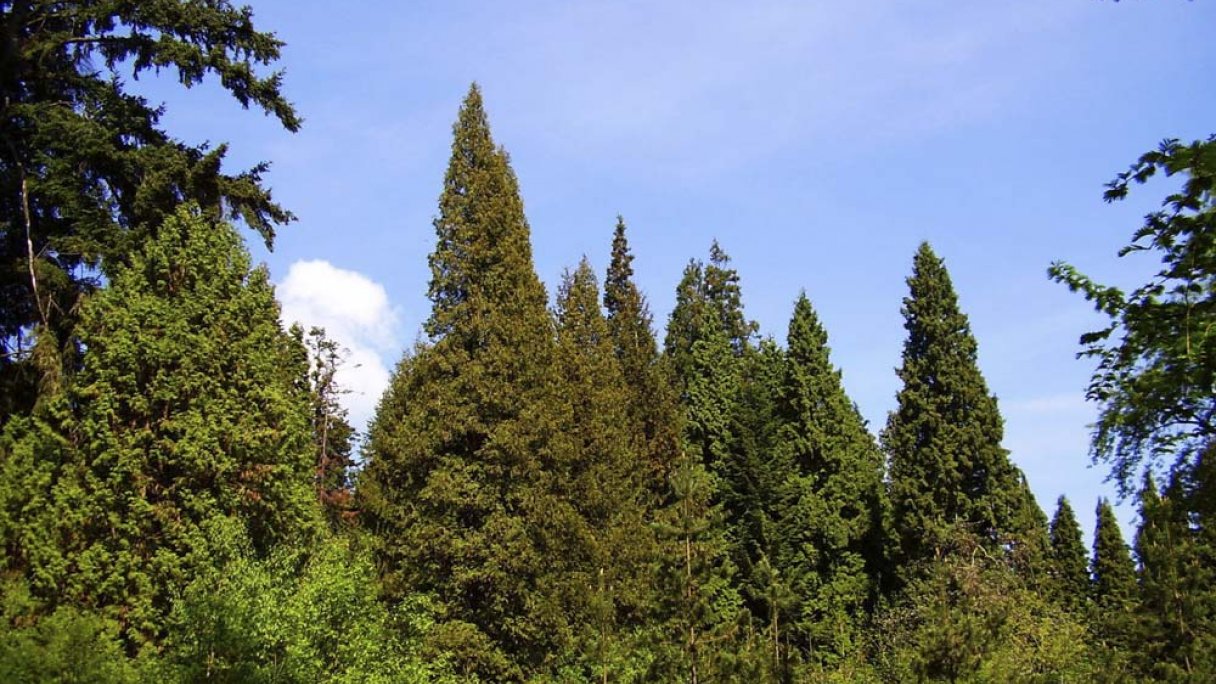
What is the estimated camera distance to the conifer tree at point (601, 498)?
73.8 feet

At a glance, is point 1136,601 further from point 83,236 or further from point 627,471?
point 83,236

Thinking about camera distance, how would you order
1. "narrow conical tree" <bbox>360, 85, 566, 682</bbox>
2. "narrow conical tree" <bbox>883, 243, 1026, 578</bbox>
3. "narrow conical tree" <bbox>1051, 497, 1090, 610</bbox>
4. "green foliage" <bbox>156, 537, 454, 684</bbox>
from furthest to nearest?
"narrow conical tree" <bbox>1051, 497, 1090, 610</bbox> < "narrow conical tree" <bbox>883, 243, 1026, 578</bbox> < "narrow conical tree" <bbox>360, 85, 566, 682</bbox> < "green foliage" <bbox>156, 537, 454, 684</bbox>

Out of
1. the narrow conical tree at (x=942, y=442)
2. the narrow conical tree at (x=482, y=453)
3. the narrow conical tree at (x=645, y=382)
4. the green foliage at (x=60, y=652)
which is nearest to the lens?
the green foliage at (x=60, y=652)

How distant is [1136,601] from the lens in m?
30.7

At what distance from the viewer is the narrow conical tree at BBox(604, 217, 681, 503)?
120ft

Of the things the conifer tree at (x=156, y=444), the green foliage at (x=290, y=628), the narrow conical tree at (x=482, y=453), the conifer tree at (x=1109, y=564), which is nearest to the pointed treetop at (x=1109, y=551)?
the conifer tree at (x=1109, y=564)

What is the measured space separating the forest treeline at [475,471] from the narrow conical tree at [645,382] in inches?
5.4

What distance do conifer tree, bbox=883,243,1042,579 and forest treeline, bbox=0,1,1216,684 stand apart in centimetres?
11

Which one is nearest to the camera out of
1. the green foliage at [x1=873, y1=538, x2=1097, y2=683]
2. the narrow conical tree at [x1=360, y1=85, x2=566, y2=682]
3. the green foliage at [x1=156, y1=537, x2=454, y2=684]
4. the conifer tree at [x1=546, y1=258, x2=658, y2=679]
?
the green foliage at [x1=156, y1=537, x2=454, y2=684]

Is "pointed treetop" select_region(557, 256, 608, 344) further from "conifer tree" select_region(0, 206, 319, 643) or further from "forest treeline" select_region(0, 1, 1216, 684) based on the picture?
"conifer tree" select_region(0, 206, 319, 643)

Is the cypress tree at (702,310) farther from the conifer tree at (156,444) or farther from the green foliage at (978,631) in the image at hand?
the conifer tree at (156,444)

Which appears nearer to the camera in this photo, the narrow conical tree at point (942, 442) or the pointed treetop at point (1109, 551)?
the narrow conical tree at point (942, 442)

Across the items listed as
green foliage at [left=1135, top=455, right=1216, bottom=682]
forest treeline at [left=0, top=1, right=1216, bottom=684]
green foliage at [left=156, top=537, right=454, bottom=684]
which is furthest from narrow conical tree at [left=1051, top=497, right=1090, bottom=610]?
green foliage at [left=156, top=537, right=454, bottom=684]

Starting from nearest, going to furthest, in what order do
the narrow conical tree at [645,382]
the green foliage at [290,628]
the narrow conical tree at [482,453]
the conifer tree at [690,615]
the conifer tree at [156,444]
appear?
1. the green foliage at [290,628]
2. the conifer tree at [156,444]
3. the conifer tree at [690,615]
4. the narrow conical tree at [482,453]
5. the narrow conical tree at [645,382]
